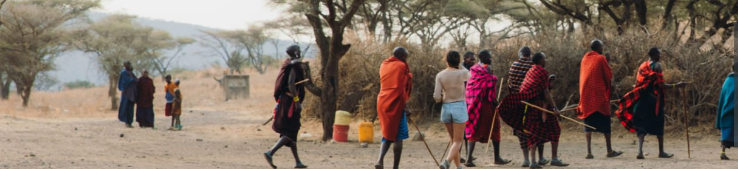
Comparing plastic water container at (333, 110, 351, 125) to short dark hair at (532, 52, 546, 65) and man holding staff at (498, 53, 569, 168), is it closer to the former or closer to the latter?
man holding staff at (498, 53, 569, 168)

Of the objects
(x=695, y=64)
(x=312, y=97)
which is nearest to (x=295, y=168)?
(x=695, y=64)

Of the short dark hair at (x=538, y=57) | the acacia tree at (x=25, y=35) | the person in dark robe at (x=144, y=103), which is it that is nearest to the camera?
the short dark hair at (x=538, y=57)

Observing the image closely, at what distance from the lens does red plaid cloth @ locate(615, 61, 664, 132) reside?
31.3 feet

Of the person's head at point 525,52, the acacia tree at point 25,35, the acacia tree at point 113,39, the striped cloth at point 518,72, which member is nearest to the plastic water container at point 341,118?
the striped cloth at point 518,72

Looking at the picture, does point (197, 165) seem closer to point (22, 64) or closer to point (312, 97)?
point (312, 97)

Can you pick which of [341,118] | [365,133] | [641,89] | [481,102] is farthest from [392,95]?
[341,118]

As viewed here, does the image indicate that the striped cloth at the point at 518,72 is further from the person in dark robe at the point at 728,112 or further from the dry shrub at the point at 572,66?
the dry shrub at the point at 572,66

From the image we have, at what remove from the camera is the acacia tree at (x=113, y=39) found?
140 ft

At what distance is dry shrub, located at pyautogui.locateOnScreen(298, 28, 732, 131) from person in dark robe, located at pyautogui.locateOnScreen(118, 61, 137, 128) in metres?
3.59

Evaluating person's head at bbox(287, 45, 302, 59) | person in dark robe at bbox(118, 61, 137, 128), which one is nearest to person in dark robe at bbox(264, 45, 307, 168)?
person's head at bbox(287, 45, 302, 59)

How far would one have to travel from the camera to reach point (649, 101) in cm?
965

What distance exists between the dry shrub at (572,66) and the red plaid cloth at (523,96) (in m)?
3.30

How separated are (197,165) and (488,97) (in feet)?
9.62

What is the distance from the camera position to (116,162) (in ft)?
31.0
